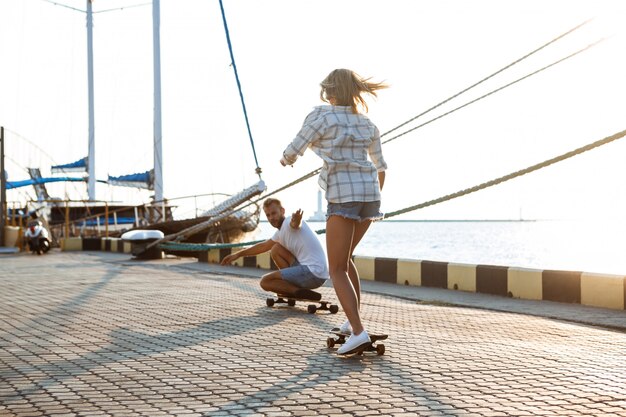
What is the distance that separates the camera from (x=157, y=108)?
98.5 ft

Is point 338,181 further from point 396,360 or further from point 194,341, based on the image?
point 194,341

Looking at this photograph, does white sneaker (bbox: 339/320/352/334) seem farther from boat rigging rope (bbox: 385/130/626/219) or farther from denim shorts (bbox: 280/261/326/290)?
denim shorts (bbox: 280/261/326/290)

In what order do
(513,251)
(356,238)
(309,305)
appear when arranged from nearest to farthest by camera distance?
(356,238) → (309,305) → (513,251)

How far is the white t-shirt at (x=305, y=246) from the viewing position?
814 cm

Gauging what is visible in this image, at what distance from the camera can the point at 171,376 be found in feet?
15.0

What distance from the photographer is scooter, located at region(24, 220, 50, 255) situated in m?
21.8

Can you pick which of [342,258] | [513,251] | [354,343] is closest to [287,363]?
[354,343]

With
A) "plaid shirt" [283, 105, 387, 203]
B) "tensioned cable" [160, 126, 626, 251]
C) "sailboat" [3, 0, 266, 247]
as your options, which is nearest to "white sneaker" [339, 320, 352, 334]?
"plaid shirt" [283, 105, 387, 203]

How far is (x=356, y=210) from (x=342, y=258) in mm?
316

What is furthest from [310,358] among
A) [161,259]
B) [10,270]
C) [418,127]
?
[161,259]

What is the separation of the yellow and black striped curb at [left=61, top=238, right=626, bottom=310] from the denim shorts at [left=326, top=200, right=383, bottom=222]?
3.79m

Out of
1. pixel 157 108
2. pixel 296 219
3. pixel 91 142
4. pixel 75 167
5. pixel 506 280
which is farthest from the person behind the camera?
pixel 75 167

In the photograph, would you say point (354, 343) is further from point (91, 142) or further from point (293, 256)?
point (91, 142)

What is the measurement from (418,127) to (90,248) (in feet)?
57.2
